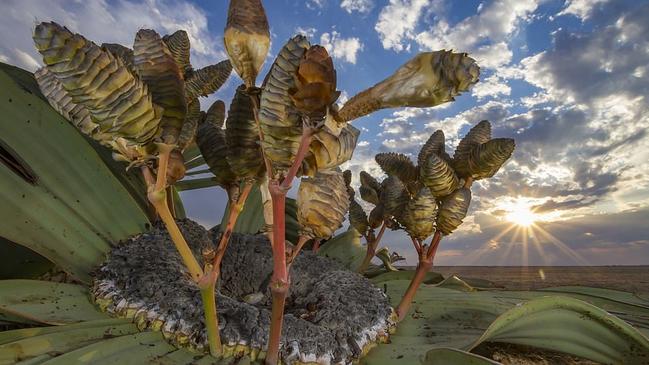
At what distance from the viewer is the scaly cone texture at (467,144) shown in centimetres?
87

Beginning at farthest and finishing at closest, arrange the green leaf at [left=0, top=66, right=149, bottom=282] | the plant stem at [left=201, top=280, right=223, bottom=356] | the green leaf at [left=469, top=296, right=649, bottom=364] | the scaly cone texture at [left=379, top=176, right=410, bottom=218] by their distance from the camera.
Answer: the scaly cone texture at [left=379, top=176, right=410, bottom=218] → the green leaf at [left=0, top=66, right=149, bottom=282] → the green leaf at [left=469, top=296, right=649, bottom=364] → the plant stem at [left=201, top=280, right=223, bottom=356]

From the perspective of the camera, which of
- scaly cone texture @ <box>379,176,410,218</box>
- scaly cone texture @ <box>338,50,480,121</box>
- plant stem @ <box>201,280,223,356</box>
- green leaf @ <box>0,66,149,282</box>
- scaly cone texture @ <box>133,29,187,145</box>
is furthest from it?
scaly cone texture @ <box>379,176,410,218</box>

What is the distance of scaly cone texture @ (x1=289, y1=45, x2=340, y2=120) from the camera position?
1.23 ft

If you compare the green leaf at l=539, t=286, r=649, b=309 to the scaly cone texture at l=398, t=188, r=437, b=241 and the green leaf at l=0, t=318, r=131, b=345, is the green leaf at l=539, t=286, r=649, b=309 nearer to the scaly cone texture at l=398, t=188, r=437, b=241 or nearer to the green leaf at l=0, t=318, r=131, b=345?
the scaly cone texture at l=398, t=188, r=437, b=241

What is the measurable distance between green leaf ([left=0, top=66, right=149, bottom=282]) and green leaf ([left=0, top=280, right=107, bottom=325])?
2.8 inches

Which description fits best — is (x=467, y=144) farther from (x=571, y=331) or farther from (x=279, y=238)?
(x=279, y=238)

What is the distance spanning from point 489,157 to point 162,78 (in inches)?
23.0

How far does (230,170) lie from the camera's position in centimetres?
63

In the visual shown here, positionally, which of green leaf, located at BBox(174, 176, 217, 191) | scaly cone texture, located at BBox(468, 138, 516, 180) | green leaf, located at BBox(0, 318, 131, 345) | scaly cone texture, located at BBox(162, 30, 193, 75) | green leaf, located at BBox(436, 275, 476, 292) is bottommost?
green leaf, located at BBox(0, 318, 131, 345)

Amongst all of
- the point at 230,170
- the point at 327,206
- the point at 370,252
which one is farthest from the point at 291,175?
the point at 370,252

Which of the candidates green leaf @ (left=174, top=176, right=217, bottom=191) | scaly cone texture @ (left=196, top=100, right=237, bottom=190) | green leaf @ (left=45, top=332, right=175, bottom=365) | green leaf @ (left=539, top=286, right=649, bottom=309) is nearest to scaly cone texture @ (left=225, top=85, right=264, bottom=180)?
scaly cone texture @ (left=196, top=100, right=237, bottom=190)

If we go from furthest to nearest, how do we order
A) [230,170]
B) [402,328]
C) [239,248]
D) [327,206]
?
[239,248] < [402,328] < [230,170] < [327,206]

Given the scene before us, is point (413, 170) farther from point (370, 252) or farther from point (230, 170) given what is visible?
point (230, 170)

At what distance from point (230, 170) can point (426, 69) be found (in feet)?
1.16
